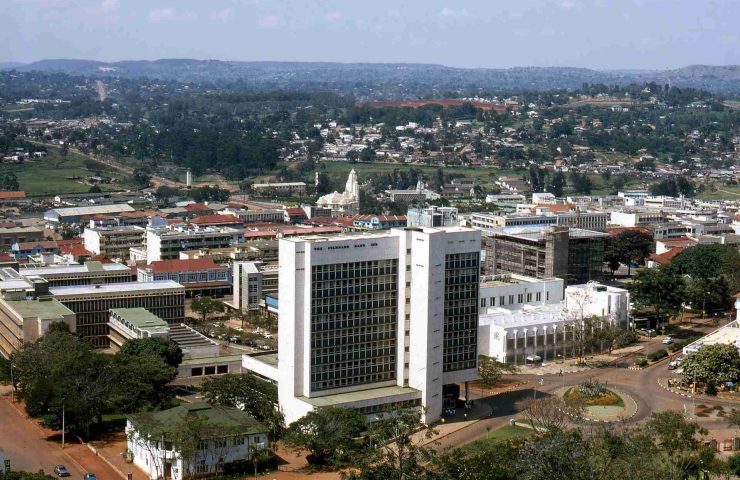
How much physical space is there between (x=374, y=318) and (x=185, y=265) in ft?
59.9

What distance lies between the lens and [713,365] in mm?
32062

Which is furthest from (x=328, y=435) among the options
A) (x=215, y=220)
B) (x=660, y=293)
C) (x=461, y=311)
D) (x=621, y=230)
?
(x=215, y=220)

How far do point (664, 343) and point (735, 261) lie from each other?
26.6 feet

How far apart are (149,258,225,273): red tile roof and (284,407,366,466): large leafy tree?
1928 centimetres

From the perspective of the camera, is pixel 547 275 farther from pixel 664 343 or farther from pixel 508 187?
pixel 508 187

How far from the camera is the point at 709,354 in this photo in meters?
32.3

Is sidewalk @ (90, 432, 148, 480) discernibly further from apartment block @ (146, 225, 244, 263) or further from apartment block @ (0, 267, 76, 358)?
apartment block @ (146, 225, 244, 263)

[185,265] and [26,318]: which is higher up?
[26,318]

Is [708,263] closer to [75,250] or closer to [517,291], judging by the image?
[517,291]

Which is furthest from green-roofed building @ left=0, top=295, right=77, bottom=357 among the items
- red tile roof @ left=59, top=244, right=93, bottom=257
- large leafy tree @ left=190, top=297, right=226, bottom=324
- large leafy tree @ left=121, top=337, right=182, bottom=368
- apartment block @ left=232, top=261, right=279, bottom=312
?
red tile roof @ left=59, top=244, right=93, bottom=257

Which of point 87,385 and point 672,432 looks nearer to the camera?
point 672,432

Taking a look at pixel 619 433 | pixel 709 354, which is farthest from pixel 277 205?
pixel 619 433

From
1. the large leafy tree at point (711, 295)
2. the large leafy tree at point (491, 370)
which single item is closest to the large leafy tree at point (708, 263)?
the large leafy tree at point (711, 295)

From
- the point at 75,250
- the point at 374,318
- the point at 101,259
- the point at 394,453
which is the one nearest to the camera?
the point at 394,453
